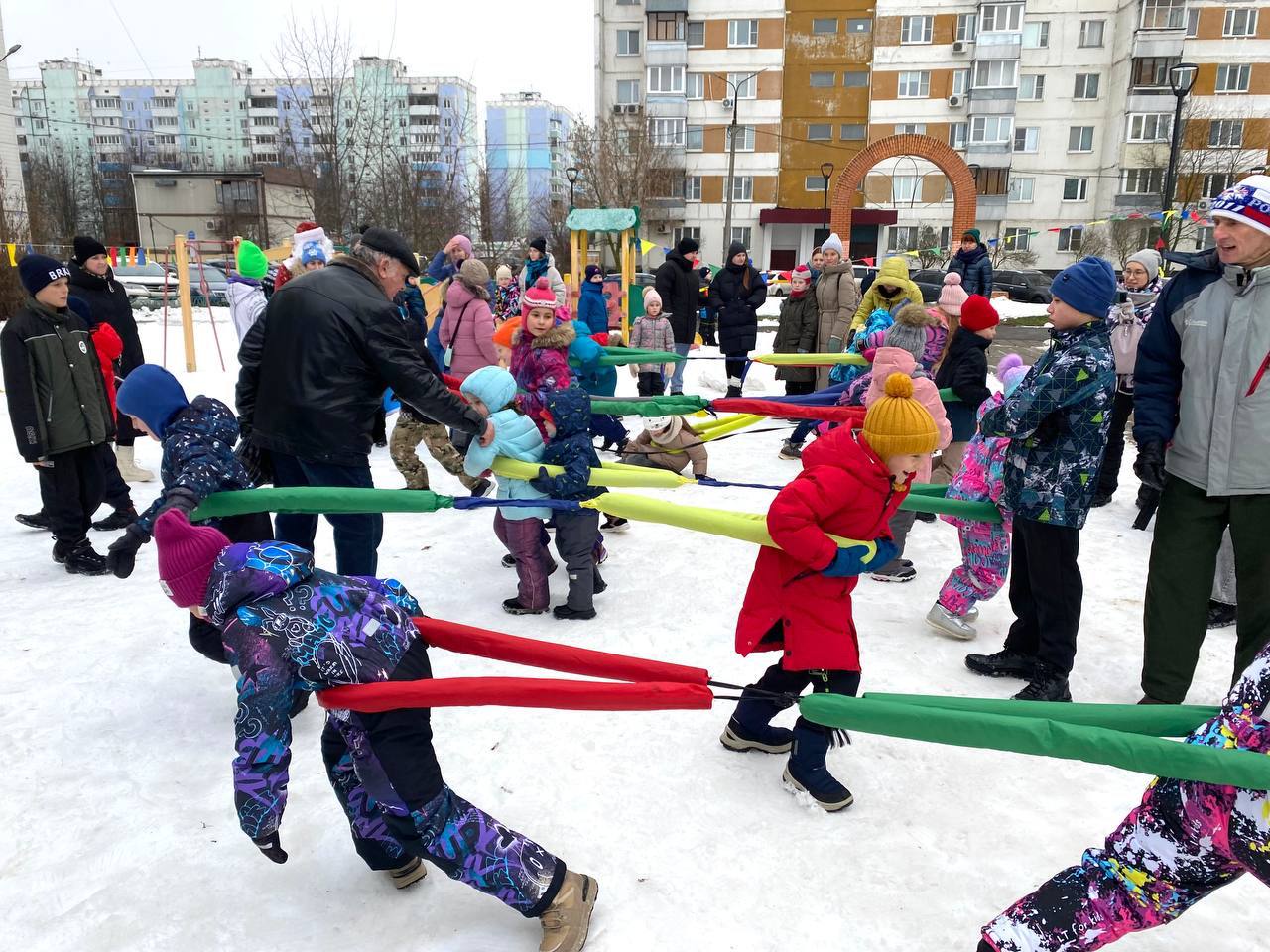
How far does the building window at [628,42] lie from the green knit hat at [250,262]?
4433 centimetres

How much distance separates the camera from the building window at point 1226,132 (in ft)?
133

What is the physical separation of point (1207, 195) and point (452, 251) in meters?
43.3

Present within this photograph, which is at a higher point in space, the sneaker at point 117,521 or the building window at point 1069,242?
the building window at point 1069,242

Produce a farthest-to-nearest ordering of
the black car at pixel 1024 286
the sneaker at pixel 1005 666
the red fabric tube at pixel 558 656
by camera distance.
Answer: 1. the black car at pixel 1024 286
2. the sneaker at pixel 1005 666
3. the red fabric tube at pixel 558 656

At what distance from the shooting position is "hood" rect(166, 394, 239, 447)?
3.12 m

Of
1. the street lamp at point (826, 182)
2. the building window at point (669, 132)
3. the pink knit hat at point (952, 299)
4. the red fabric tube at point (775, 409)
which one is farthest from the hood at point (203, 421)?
the building window at point (669, 132)

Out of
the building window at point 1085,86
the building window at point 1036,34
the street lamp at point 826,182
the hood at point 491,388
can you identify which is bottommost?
the hood at point 491,388

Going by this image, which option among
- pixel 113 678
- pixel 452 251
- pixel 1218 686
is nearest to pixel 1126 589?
pixel 1218 686

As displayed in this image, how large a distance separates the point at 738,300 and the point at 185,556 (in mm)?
8573

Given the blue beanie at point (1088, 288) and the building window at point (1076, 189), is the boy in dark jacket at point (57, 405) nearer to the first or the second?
the blue beanie at point (1088, 288)

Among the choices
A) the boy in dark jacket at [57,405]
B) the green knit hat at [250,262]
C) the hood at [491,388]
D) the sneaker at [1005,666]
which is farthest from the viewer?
the green knit hat at [250,262]

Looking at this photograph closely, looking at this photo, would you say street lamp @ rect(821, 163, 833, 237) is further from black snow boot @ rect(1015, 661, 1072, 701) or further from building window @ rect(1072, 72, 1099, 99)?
black snow boot @ rect(1015, 661, 1072, 701)

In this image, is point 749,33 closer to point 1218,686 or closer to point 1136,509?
point 1136,509

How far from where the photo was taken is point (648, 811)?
2984mm
